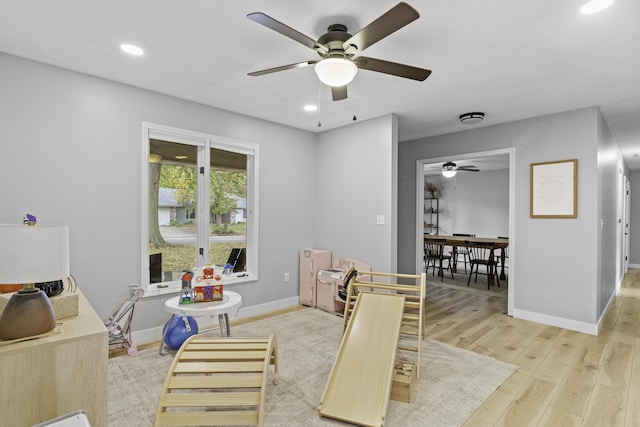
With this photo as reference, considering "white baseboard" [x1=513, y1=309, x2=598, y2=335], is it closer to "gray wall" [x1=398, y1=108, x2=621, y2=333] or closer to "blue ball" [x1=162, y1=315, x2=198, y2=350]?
"gray wall" [x1=398, y1=108, x2=621, y2=333]

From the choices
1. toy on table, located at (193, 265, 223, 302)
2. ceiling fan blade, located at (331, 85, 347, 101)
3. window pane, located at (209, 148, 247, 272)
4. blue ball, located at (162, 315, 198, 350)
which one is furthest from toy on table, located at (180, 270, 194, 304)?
ceiling fan blade, located at (331, 85, 347, 101)

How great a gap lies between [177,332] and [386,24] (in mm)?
2903

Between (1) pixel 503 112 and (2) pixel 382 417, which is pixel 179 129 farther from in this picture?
(1) pixel 503 112

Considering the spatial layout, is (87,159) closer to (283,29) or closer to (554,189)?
(283,29)

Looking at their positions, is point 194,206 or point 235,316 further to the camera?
point 235,316

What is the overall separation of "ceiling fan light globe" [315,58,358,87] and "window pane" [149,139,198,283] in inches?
85.5

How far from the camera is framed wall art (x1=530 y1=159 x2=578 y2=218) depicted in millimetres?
3713

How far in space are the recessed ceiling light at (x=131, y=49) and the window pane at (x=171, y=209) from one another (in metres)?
1.03

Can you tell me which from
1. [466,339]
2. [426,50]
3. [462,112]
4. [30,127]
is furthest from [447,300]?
[30,127]

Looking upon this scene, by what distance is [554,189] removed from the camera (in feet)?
12.5

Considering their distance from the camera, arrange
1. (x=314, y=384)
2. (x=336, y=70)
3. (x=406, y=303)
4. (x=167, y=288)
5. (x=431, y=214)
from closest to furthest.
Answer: (x=336, y=70)
(x=314, y=384)
(x=406, y=303)
(x=167, y=288)
(x=431, y=214)

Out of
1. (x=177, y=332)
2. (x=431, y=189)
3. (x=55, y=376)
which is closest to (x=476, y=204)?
(x=431, y=189)

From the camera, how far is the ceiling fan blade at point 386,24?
153 centimetres

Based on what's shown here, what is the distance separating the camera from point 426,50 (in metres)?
2.44
